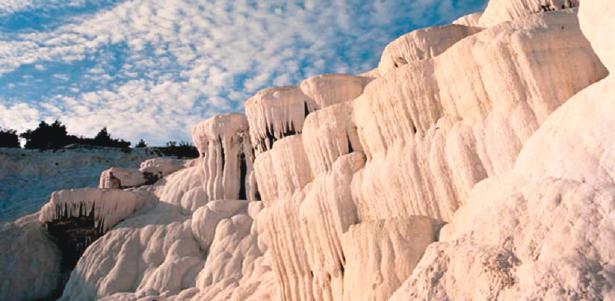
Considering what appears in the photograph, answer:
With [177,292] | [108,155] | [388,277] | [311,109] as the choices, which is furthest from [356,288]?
[108,155]

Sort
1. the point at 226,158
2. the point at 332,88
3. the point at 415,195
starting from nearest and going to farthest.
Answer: the point at 415,195 → the point at 332,88 → the point at 226,158

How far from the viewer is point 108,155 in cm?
3781

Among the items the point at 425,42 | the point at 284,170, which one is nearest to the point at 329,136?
the point at 284,170

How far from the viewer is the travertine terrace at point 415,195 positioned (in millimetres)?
5344

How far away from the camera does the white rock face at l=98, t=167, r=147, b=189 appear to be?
2834cm

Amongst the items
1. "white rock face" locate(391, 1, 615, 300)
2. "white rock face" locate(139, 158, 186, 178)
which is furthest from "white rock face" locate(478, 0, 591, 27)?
"white rock face" locate(139, 158, 186, 178)

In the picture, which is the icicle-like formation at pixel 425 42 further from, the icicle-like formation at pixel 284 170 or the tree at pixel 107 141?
the tree at pixel 107 141

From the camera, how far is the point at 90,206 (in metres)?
24.7

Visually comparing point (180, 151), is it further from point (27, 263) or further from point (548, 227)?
point (548, 227)

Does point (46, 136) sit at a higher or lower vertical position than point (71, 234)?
higher

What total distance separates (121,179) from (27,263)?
607cm

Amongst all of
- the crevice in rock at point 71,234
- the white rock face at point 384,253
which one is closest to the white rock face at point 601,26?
the white rock face at point 384,253

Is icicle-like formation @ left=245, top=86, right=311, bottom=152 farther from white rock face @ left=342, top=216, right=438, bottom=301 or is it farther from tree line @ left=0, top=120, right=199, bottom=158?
tree line @ left=0, top=120, right=199, bottom=158

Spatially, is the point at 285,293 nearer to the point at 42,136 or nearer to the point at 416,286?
the point at 416,286
